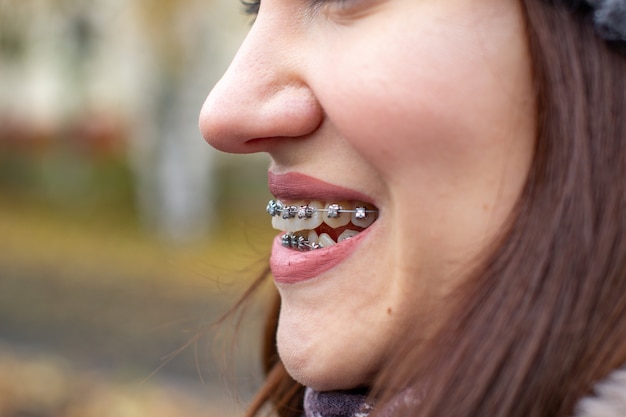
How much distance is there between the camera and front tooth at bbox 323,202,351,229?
4.22 ft

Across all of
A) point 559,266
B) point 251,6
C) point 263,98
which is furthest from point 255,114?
point 559,266

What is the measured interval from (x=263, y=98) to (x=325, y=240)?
0.91 feet

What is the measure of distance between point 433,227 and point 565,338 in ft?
0.81

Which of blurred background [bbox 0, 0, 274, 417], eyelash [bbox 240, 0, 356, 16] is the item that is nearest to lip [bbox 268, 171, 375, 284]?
eyelash [bbox 240, 0, 356, 16]

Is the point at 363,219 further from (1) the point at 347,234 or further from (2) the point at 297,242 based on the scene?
(2) the point at 297,242

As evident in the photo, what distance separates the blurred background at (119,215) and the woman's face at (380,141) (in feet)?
2.14

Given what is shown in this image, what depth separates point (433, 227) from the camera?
3.78 ft

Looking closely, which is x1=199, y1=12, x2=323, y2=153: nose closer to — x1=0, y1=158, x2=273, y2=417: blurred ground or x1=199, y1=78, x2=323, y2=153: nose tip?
x1=199, y1=78, x2=323, y2=153: nose tip

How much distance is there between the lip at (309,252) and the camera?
4.11ft

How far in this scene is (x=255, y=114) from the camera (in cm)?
128

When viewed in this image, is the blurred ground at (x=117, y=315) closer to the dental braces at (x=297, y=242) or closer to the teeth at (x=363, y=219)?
the dental braces at (x=297, y=242)

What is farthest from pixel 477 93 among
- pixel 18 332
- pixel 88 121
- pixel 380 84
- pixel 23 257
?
pixel 88 121

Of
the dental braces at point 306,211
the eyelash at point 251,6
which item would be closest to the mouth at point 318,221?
the dental braces at point 306,211

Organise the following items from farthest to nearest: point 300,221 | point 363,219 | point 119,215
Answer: point 119,215 < point 300,221 < point 363,219
